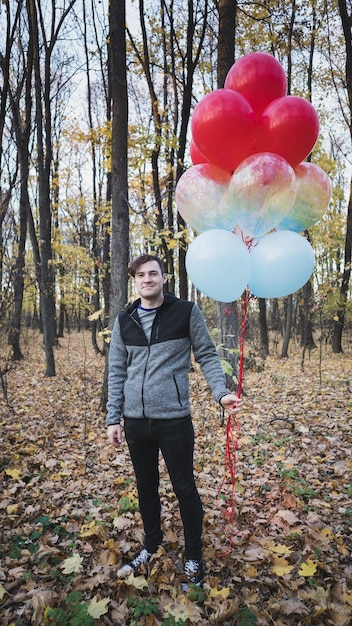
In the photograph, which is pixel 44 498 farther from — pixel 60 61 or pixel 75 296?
pixel 60 61

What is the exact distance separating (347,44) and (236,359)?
7518 millimetres

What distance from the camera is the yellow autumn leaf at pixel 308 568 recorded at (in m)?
2.29

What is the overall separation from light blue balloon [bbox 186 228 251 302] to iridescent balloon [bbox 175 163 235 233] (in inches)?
11.3

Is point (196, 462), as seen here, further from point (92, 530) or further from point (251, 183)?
point (251, 183)

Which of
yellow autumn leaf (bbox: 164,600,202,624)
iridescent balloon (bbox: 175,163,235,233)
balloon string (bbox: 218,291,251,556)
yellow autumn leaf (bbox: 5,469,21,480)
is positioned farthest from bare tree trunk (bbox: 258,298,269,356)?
yellow autumn leaf (bbox: 164,600,202,624)

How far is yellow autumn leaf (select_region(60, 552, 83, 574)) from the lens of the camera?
2.44 metres

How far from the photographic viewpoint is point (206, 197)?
2512 mm

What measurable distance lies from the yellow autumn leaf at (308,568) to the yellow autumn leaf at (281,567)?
0.25 feet

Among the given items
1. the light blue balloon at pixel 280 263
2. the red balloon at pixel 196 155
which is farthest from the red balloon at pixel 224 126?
the light blue balloon at pixel 280 263

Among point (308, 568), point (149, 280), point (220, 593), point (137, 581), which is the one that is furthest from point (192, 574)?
point (149, 280)

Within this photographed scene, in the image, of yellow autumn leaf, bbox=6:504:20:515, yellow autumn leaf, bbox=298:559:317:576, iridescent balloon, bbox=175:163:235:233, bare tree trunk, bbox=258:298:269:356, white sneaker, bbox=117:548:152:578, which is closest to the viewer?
yellow autumn leaf, bbox=298:559:317:576

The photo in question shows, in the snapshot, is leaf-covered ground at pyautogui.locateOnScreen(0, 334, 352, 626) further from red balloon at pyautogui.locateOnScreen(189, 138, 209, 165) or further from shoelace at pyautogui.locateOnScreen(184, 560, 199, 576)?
red balloon at pyautogui.locateOnScreen(189, 138, 209, 165)

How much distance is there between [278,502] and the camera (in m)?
3.25

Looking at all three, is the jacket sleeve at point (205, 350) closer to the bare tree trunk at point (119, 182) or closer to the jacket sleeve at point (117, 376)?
the jacket sleeve at point (117, 376)
